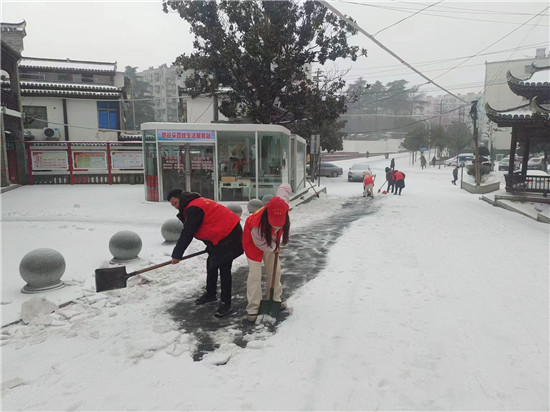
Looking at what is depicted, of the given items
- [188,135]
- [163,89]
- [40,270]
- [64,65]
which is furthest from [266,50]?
[163,89]

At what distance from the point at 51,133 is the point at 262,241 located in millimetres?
24576

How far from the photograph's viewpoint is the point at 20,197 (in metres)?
15.9

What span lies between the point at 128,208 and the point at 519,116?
16.0m

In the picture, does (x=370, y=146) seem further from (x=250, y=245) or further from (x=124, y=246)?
(x=250, y=245)

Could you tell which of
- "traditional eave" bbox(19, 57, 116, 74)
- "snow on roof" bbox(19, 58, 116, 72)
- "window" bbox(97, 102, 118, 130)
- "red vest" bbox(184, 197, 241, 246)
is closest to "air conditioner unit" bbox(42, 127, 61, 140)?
"window" bbox(97, 102, 118, 130)

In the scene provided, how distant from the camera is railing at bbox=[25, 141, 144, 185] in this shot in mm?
20734

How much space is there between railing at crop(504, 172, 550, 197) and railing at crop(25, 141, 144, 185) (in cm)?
1828

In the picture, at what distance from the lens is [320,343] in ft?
13.4

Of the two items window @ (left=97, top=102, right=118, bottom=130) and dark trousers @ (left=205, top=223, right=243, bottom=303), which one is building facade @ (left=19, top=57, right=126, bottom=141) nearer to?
window @ (left=97, top=102, right=118, bottom=130)

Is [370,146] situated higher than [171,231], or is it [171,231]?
[370,146]

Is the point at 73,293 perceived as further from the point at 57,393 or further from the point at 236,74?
the point at 236,74

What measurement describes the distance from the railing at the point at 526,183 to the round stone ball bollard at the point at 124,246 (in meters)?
16.8

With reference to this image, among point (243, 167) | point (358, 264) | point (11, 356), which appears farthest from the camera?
point (243, 167)

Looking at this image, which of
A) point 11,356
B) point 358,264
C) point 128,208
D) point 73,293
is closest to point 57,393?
point 11,356
